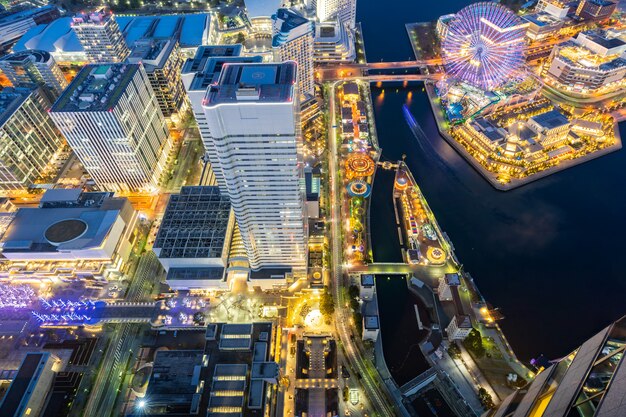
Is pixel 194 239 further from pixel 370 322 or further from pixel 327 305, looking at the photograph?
pixel 370 322

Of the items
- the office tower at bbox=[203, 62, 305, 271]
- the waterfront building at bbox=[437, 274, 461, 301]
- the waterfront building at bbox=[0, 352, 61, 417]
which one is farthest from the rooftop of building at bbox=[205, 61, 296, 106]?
the waterfront building at bbox=[0, 352, 61, 417]

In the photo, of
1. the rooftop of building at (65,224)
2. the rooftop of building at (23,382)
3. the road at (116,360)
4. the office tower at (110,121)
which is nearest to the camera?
the rooftop of building at (23,382)

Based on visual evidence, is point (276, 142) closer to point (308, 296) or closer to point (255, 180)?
point (255, 180)

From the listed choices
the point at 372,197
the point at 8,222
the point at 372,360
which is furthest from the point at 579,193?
the point at 8,222

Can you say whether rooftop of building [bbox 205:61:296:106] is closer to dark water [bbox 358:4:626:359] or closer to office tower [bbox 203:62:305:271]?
office tower [bbox 203:62:305:271]

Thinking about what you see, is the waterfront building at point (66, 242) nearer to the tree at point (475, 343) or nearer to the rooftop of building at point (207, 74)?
the rooftop of building at point (207, 74)

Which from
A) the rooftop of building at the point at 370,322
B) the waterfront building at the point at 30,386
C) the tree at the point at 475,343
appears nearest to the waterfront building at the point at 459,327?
the tree at the point at 475,343
